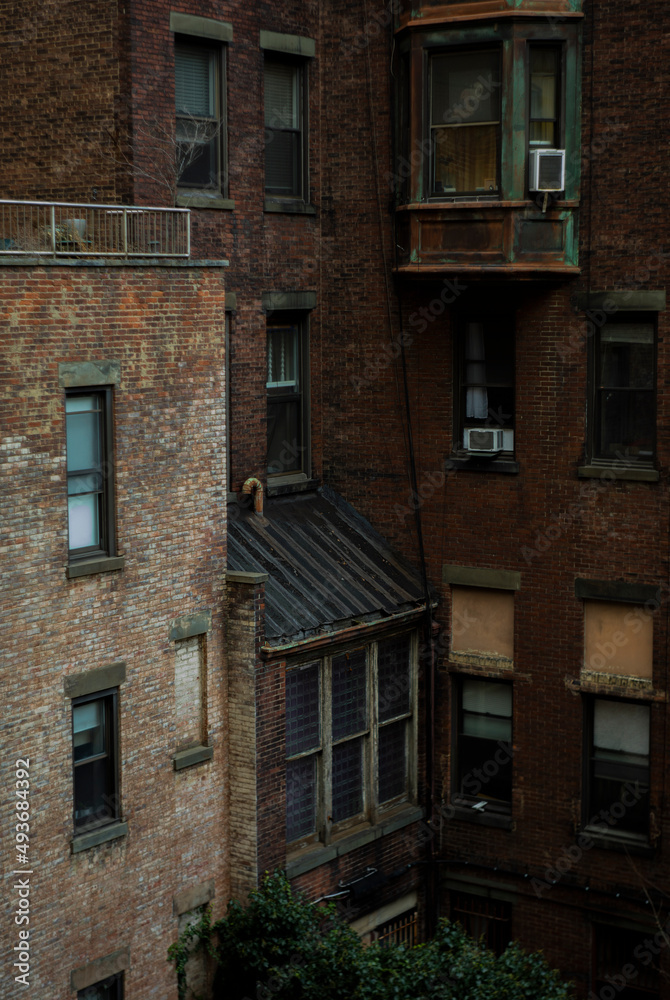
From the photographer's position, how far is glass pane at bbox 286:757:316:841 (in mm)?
17219

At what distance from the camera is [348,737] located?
18.1 m

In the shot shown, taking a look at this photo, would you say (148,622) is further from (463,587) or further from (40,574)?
(463,587)

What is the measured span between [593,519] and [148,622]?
21.5ft

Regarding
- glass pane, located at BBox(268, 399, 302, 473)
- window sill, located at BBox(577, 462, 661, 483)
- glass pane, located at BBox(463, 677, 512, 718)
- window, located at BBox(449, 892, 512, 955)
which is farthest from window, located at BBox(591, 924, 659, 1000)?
glass pane, located at BBox(268, 399, 302, 473)

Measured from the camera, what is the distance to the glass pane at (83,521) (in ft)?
46.3

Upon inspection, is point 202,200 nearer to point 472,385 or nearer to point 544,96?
point 472,385

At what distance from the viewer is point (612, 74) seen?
17250 millimetres

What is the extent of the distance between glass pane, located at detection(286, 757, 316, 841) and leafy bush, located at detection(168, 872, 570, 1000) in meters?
1.09

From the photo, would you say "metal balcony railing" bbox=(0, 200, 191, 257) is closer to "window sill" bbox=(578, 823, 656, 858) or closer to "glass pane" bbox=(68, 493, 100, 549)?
"glass pane" bbox=(68, 493, 100, 549)

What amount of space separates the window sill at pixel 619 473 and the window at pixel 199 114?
250 inches

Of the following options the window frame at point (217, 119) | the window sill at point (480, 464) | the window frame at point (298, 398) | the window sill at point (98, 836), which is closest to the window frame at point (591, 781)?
the window sill at point (480, 464)

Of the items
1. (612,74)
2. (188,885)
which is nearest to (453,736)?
(188,885)

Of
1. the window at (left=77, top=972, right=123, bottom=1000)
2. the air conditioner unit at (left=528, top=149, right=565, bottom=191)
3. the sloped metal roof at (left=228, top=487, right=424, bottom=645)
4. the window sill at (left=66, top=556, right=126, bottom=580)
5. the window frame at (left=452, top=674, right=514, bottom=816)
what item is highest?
the air conditioner unit at (left=528, top=149, right=565, bottom=191)

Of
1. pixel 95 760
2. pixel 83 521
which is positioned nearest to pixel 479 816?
pixel 95 760
